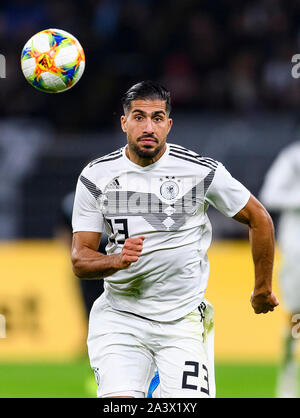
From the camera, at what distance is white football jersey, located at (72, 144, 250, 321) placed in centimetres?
561

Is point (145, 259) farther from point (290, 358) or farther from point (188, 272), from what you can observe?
point (290, 358)

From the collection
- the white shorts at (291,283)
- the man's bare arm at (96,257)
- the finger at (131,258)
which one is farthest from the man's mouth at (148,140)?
the white shorts at (291,283)

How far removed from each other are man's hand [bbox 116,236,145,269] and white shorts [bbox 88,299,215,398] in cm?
54

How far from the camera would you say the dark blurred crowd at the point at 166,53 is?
51.2 ft

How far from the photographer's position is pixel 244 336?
1207cm

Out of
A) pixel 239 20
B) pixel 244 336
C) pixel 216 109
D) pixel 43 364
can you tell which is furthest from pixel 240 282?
pixel 239 20

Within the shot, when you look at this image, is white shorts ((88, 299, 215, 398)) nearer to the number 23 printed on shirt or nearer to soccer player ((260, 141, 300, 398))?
the number 23 printed on shirt

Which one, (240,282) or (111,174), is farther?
(240,282)

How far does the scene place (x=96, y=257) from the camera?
5426 millimetres

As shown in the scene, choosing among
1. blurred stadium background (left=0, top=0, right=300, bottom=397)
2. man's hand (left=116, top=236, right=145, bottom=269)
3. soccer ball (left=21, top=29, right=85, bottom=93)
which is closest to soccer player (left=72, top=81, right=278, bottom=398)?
man's hand (left=116, top=236, right=145, bottom=269)
